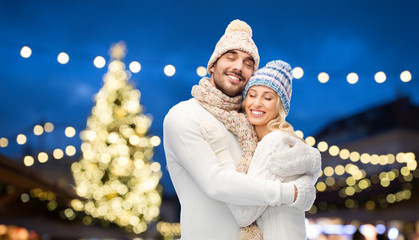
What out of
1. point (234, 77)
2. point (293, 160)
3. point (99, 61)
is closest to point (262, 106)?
point (234, 77)

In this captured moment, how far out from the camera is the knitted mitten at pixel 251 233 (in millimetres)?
2570

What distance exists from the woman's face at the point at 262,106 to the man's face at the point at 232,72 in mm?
153

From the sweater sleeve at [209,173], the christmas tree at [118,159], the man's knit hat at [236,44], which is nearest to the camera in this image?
the sweater sleeve at [209,173]

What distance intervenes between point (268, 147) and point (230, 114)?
358 millimetres

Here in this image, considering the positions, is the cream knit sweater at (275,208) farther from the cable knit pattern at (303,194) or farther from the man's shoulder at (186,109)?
the man's shoulder at (186,109)

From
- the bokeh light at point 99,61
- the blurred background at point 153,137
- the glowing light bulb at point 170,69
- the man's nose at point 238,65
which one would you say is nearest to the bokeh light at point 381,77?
the blurred background at point 153,137

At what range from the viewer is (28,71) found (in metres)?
43.8

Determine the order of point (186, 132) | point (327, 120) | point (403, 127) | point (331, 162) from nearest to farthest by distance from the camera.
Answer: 1. point (186, 132)
2. point (403, 127)
3. point (331, 162)
4. point (327, 120)

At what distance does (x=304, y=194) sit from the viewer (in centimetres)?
254

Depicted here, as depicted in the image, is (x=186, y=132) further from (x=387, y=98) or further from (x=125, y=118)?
(x=387, y=98)

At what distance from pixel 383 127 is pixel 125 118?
2010cm

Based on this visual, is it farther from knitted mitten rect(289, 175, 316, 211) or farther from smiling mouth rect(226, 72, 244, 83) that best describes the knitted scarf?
knitted mitten rect(289, 175, 316, 211)

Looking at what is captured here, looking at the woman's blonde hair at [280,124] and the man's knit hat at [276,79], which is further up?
the man's knit hat at [276,79]

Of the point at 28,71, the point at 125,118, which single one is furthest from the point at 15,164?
the point at 28,71
